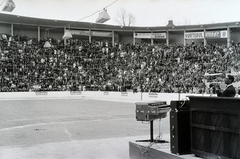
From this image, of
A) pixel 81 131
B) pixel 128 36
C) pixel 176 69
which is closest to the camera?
pixel 81 131

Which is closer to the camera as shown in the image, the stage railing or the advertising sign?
the stage railing

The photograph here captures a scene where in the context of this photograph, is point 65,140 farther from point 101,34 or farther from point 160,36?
point 101,34

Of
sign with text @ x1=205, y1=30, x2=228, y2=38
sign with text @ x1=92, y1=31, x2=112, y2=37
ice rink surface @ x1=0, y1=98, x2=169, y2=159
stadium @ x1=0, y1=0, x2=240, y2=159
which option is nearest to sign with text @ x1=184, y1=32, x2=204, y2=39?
stadium @ x1=0, y1=0, x2=240, y2=159

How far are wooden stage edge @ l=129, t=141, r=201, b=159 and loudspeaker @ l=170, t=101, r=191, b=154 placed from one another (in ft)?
0.42

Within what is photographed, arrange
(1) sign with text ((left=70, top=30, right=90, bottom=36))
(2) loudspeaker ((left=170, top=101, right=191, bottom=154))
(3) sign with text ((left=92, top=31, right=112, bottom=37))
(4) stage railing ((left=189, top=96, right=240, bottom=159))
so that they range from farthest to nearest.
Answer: (3) sign with text ((left=92, top=31, right=112, bottom=37))
(1) sign with text ((left=70, top=30, right=90, bottom=36))
(2) loudspeaker ((left=170, top=101, right=191, bottom=154))
(4) stage railing ((left=189, top=96, right=240, bottom=159))

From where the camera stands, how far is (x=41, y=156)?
613cm

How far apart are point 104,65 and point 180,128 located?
2806 centimetres

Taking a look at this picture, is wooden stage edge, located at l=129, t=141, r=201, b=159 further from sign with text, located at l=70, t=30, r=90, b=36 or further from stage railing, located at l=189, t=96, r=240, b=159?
sign with text, located at l=70, t=30, r=90, b=36

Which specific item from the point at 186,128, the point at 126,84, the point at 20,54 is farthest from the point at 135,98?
the point at 186,128

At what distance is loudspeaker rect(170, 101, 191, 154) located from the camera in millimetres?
4758

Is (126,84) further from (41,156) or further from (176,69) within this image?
(41,156)

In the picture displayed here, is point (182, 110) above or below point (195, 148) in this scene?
above

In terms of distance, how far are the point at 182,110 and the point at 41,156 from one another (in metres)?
3.11

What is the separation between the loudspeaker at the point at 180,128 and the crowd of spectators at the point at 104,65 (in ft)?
63.3
